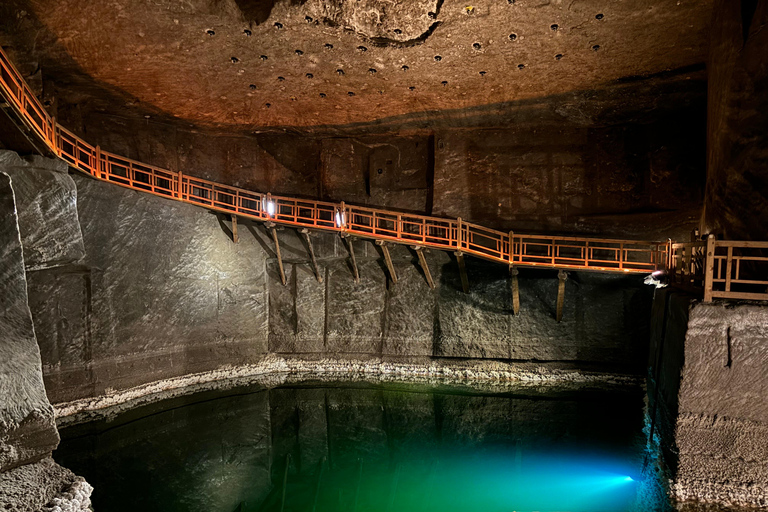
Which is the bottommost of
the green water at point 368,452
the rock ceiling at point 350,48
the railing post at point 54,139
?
the green water at point 368,452

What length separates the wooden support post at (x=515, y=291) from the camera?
40.6 feet

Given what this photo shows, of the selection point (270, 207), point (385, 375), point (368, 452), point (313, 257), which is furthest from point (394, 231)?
point (368, 452)

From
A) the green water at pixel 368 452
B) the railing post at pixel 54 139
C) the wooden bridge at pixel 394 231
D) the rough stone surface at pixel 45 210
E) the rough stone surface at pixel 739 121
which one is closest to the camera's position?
the green water at pixel 368 452

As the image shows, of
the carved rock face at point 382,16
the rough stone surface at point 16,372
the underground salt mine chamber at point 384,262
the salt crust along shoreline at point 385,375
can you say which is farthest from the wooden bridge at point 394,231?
the carved rock face at point 382,16

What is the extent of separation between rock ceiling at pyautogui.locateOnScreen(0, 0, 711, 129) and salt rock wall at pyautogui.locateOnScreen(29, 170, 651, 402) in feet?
10.2

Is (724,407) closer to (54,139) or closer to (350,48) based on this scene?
(350,48)

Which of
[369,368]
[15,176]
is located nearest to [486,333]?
[369,368]

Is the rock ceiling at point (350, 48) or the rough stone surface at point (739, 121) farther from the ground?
the rock ceiling at point (350, 48)

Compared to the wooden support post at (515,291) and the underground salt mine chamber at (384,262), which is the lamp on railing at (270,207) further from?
the wooden support post at (515,291)

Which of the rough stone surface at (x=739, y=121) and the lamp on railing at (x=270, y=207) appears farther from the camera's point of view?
the lamp on railing at (x=270, y=207)

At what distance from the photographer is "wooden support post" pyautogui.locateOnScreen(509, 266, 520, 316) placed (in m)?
12.4

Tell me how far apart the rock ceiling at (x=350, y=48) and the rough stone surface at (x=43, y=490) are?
317 inches

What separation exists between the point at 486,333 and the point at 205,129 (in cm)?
1137

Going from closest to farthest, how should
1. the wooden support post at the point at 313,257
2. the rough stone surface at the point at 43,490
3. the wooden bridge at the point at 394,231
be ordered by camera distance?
the rough stone surface at the point at 43,490 → the wooden bridge at the point at 394,231 → the wooden support post at the point at 313,257
